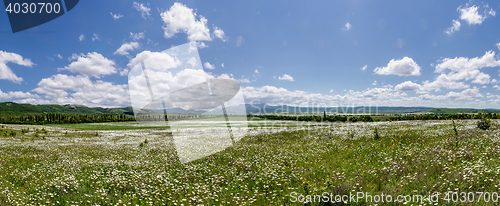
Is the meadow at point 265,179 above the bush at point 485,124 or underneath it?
underneath

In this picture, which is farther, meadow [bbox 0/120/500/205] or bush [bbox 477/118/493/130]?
bush [bbox 477/118/493/130]

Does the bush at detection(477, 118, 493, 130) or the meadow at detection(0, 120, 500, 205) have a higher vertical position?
the bush at detection(477, 118, 493, 130)

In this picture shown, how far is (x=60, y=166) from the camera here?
43.6 ft

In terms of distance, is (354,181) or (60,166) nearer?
(354,181)

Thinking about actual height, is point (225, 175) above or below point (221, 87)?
below

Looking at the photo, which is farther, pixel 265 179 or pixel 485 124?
pixel 485 124

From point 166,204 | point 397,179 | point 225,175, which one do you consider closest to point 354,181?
point 397,179

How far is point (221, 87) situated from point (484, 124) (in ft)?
83.8

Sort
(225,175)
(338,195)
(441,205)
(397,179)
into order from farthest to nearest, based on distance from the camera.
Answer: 1. (225,175)
2. (397,179)
3. (338,195)
4. (441,205)

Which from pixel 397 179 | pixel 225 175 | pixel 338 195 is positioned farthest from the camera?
pixel 225 175

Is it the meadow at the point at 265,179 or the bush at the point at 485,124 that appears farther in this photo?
the bush at the point at 485,124

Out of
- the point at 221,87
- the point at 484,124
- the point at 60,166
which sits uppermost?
the point at 221,87

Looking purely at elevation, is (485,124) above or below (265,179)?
above

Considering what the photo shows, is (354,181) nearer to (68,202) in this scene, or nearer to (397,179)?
(397,179)
